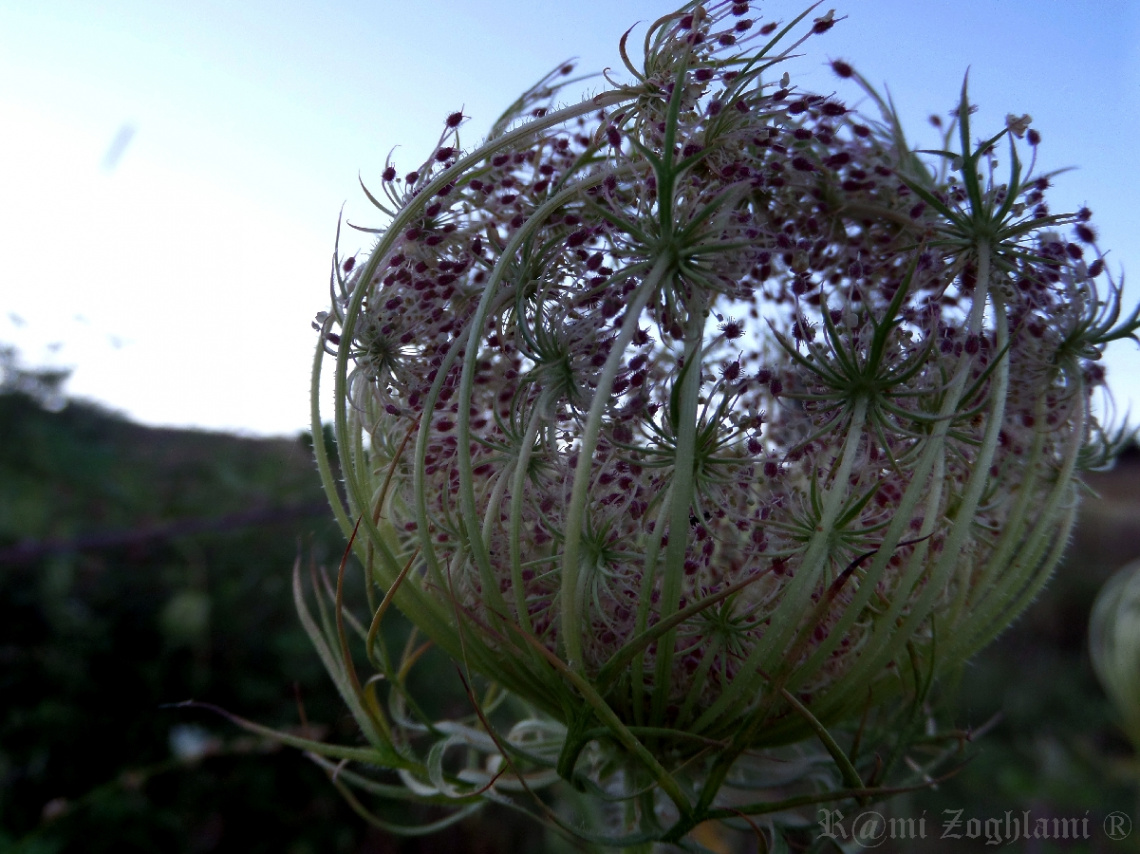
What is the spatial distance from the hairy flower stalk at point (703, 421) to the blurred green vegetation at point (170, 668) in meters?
1.74

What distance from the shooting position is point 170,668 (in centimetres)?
392

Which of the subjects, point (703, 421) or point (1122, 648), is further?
point (1122, 648)

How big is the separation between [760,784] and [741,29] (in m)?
1.26

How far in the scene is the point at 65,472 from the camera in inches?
181

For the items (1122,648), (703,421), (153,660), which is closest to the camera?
(703,421)

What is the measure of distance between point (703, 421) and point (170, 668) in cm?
365

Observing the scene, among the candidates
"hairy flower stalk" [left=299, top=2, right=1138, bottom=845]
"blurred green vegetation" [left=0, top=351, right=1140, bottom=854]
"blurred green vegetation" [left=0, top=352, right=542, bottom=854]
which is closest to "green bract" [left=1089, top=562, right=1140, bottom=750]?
"blurred green vegetation" [left=0, top=351, right=1140, bottom=854]

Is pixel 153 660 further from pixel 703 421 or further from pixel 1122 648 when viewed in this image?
pixel 1122 648

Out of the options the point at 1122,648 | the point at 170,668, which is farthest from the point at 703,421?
the point at 170,668

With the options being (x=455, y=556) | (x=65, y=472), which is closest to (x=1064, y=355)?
(x=455, y=556)

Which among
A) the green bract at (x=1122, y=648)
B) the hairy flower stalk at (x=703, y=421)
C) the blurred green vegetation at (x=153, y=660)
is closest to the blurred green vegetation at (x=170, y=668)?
the blurred green vegetation at (x=153, y=660)

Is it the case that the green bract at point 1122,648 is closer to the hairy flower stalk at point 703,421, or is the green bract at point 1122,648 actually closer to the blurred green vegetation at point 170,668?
the blurred green vegetation at point 170,668

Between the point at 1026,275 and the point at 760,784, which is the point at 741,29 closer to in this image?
the point at 1026,275

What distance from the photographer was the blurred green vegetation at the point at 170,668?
3500mm
